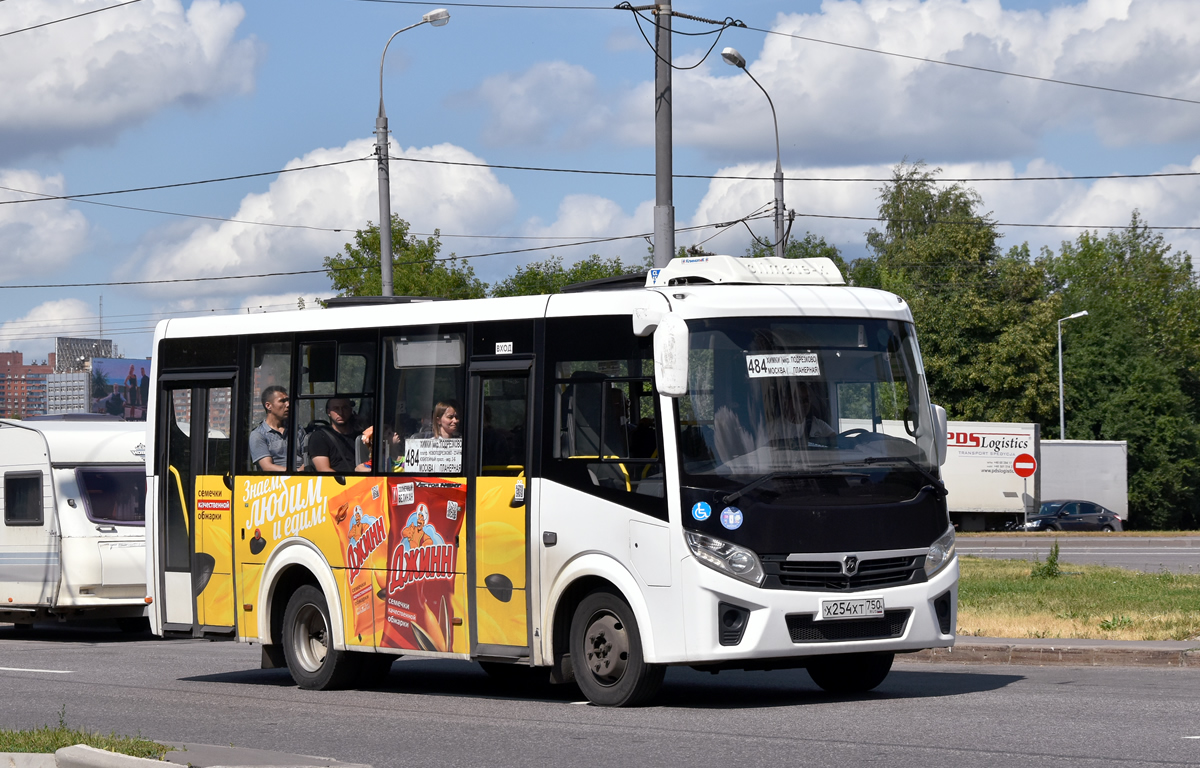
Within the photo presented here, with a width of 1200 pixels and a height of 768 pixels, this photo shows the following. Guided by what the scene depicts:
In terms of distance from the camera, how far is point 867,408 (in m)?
10.8

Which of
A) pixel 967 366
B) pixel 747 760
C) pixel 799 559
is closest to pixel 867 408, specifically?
pixel 799 559

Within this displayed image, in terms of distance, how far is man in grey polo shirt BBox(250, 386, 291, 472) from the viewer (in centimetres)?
1313

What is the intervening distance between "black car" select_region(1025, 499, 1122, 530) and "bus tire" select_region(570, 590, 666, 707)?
4291 centimetres

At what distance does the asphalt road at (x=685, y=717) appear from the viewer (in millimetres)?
8461

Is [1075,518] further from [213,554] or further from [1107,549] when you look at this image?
[213,554]

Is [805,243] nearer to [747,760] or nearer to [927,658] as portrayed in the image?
[927,658]

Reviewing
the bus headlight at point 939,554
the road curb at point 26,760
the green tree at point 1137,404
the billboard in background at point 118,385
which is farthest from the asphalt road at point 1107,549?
the billboard in background at point 118,385

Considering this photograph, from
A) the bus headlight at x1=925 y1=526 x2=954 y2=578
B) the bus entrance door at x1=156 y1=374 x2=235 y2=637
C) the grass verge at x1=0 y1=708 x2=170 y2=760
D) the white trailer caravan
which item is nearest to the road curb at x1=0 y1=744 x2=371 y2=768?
the grass verge at x1=0 y1=708 x2=170 y2=760

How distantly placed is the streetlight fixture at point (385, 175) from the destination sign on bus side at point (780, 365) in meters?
13.8

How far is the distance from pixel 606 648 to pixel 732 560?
120 centimetres

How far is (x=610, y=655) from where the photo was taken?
10.7 metres

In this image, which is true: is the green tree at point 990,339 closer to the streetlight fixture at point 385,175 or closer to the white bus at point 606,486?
the streetlight fixture at point 385,175

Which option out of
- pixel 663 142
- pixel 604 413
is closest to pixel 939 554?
pixel 604 413

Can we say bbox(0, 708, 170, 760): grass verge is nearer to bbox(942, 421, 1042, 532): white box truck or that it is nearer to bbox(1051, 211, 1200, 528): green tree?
bbox(942, 421, 1042, 532): white box truck
